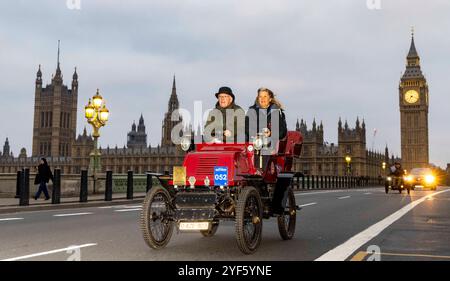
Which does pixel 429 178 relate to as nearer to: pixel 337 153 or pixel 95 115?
pixel 95 115

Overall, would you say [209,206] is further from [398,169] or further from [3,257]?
[398,169]

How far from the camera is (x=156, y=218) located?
5859 millimetres

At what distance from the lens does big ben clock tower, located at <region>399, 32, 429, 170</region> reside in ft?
456

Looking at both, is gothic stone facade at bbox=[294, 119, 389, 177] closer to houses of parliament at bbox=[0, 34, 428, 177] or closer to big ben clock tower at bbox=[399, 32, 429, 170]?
houses of parliament at bbox=[0, 34, 428, 177]

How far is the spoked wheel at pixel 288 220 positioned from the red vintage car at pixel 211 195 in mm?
545

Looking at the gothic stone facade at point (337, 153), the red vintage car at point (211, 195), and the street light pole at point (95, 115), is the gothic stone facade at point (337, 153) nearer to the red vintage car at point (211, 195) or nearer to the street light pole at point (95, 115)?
the street light pole at point (95, 115)

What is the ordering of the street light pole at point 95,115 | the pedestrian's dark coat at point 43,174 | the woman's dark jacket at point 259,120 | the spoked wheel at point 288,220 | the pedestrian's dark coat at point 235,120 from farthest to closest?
the street light pole at point 95,115 < the pedestrian's dark coat at point 43,174 < the spoked wheel at point 288,220 < the woman's dark jacket at point 259,120 < the pedestrian's dark coat at point 235,120

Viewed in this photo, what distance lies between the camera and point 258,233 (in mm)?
5934

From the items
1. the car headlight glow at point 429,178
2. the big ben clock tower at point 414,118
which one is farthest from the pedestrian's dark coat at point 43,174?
the big ben clock tower at point 414,118

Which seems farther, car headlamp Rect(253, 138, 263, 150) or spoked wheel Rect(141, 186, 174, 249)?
car headlamp Rect(253, 138, 263, 150)

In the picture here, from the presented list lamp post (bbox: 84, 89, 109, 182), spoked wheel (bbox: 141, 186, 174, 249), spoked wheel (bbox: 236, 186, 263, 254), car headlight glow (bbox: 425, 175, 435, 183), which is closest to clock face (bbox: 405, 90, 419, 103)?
car headlight glow (bbox: 425, 175, 435, 183)

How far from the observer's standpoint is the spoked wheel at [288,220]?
702cm

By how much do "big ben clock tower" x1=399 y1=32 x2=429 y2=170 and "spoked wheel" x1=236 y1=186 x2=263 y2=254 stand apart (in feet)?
469
